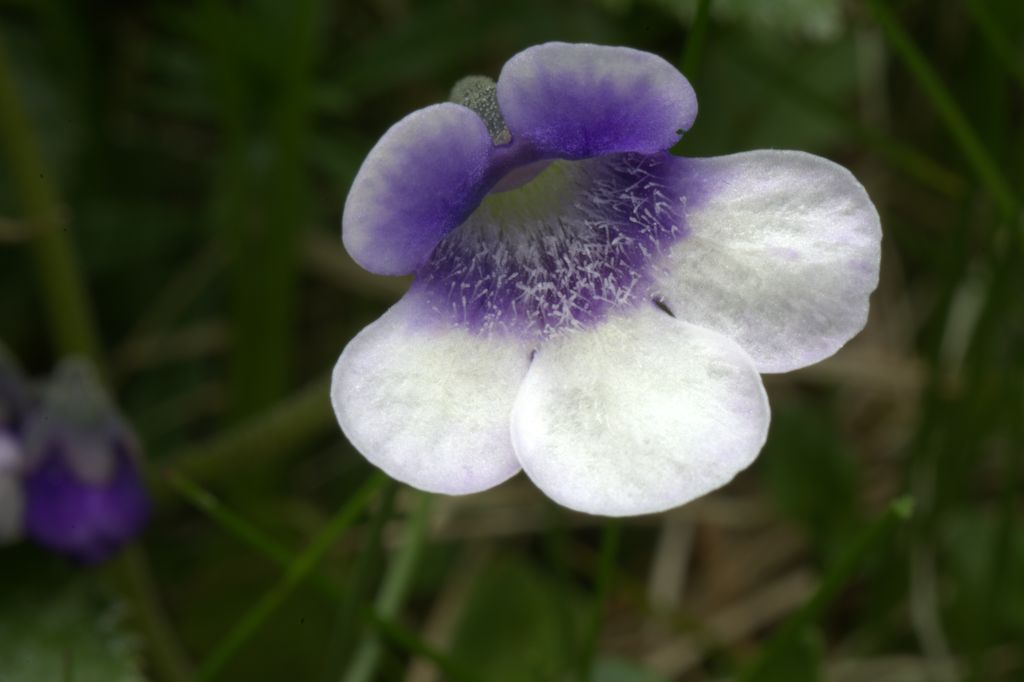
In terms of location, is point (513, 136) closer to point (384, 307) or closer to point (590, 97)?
point (590, 97)

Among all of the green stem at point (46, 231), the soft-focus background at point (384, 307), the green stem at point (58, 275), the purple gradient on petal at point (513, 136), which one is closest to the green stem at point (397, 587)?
the soft-focus background at point (384, 307)

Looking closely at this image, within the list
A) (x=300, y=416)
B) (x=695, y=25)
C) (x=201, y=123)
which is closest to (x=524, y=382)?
(x=695, y=25)

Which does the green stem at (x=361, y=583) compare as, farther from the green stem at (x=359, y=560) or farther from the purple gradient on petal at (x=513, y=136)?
the purple gradient on petal at (x=513, y=136)

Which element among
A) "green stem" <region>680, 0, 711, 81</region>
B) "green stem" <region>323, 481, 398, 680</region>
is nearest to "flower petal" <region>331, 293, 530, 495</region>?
"green stem" <region>323, 481, 398, 680</region>

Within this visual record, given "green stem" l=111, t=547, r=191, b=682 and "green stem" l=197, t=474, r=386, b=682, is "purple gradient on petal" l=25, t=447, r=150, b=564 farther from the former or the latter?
"green stem" l=197, t=474, r=386, b=682

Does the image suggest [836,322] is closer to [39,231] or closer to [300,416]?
[300,416]

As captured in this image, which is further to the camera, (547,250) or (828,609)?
(828,609)
